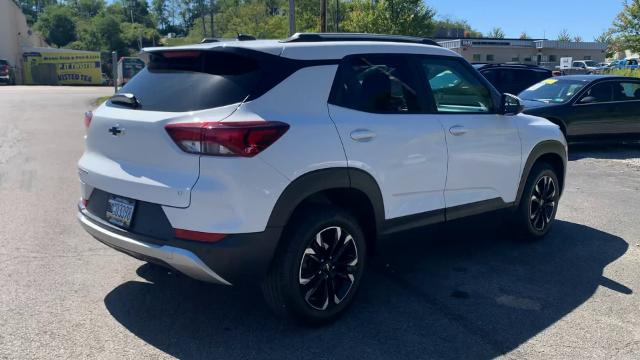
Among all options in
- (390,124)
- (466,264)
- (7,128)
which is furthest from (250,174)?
(7,128)

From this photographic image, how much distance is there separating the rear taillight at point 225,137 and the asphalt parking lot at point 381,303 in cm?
123

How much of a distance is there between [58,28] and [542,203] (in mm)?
108694

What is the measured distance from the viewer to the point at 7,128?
14672mm

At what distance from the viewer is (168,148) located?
3.49 m

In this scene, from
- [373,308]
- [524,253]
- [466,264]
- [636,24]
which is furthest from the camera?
[636,24]

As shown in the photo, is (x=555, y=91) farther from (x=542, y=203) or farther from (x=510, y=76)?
(x=542, y=203)

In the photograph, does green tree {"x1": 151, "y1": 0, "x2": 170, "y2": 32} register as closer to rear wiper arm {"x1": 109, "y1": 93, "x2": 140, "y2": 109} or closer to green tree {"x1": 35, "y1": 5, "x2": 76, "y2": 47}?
green tree {"x1": 35, "y1": 5, "x2": 76, "y2": 47}

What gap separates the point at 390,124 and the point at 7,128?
13.5 meters

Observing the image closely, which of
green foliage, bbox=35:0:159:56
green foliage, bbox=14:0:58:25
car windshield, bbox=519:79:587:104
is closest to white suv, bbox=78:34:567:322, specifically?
car windshield, bbox=519:79:587:104

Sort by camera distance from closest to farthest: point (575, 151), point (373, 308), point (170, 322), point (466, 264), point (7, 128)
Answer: point (170, 322)
point (373, 308)
point (466, 264)
point (575, 151)
point (7, 128)

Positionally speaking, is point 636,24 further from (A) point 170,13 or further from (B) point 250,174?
(A) point 170,13

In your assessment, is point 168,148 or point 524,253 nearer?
point 168,148

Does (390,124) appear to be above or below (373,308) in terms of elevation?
above

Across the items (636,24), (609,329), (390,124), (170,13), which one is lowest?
(609,329)
